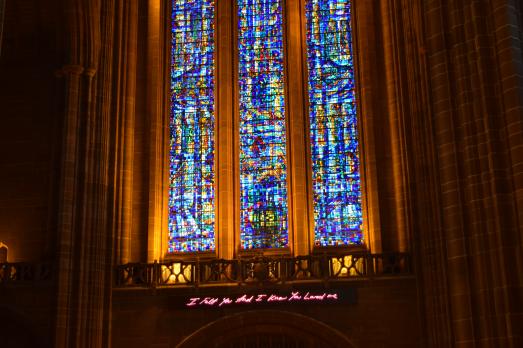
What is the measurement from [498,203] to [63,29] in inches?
470


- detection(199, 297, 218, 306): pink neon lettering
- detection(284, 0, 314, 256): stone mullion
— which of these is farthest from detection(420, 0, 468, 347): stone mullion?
detection(284, 0, 314, 256): stone mullion

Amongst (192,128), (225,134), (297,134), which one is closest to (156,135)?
(192,128)

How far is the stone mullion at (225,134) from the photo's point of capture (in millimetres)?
19641

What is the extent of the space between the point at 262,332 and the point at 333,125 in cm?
537

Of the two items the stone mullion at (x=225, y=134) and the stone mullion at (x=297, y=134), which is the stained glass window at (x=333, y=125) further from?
the stone mullion at (x=225, y=134)

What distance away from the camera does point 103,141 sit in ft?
61.7

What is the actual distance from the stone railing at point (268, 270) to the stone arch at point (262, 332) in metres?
0.75

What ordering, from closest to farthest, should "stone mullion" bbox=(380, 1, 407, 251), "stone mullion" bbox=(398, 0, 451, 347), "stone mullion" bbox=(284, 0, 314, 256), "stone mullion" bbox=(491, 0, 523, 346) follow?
"stone mullion" bbox=(491, 0, 523, 346) → "stone mullion" bbox=(398, 0, 451, 347) → "stone mullion" bbox=(380, 1, 407, 251) → "stone mullion" bbox=(284, 0, 314, 256)

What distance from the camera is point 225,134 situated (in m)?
20.3

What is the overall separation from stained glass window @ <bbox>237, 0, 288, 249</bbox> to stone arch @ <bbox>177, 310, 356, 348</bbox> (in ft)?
7.33

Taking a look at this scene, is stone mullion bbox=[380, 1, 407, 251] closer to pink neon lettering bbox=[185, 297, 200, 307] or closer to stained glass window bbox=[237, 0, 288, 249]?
stained glass window bbox=[237, 0, 288, 249]

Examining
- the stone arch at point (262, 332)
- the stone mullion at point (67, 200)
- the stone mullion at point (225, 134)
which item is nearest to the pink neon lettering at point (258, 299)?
the stone arch at point (262, 332)

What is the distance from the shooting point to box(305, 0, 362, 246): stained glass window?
19531mm

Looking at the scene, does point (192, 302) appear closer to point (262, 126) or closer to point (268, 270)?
point (268, 270)
